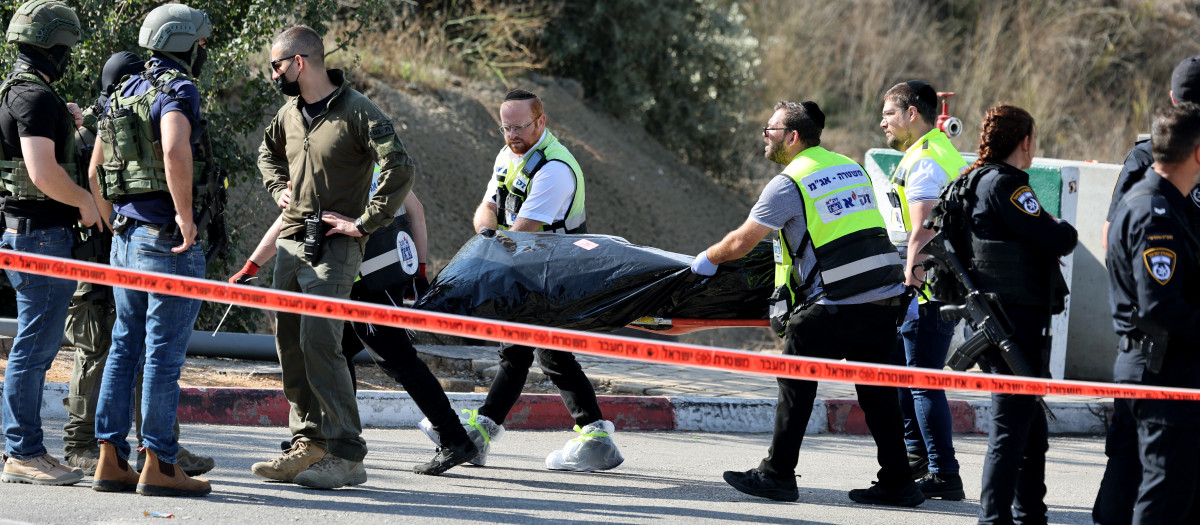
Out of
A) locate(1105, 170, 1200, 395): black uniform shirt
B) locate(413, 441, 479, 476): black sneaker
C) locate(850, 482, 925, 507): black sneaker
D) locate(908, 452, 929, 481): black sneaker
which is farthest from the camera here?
locate(908, 452, 929, 481): black sneaker

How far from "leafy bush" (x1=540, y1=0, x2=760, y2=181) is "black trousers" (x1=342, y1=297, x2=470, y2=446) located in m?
11.4

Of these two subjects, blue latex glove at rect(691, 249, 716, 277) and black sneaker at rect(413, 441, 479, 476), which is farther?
black sneaker at rect(413, 441, 479, 476)

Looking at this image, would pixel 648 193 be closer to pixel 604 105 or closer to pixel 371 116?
pixel 604 105

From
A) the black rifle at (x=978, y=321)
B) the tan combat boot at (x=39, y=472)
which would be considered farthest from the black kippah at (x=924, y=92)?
the tan combat boot at (x=39, y=472)

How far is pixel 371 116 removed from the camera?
4953mm

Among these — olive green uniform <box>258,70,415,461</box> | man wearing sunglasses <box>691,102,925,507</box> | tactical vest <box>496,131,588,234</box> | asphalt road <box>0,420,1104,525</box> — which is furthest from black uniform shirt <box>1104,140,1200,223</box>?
olive green uniform <box>258,70,415,461</box>

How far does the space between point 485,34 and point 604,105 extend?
76.5 inches

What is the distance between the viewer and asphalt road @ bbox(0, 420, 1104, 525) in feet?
15.3

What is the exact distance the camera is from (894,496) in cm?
539

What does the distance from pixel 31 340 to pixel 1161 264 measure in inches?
166

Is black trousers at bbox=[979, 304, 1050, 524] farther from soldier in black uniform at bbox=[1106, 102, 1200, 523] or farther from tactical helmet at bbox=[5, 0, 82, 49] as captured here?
tactical helmet at bbox=[5, 0, 82, 49]

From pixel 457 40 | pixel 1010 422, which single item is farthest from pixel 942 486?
pixel 457 40

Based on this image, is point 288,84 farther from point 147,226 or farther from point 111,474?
point 111,474

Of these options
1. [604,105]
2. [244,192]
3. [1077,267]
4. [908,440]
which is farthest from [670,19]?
[908,440]
